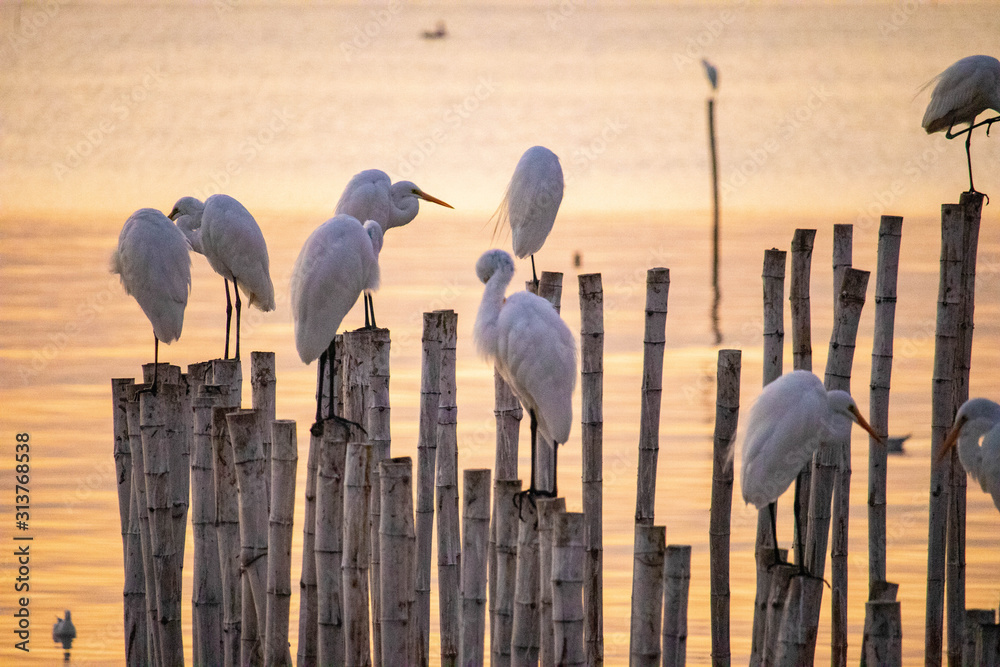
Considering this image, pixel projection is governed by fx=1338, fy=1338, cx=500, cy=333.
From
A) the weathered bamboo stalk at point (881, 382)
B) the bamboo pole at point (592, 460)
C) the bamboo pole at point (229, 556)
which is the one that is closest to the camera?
the bamboo pole at point (229, 556)

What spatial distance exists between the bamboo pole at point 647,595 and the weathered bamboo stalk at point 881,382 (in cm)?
134

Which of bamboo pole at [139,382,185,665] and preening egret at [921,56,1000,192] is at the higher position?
preening egret at [921,56,1000,192]

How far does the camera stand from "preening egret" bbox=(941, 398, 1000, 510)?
481cm

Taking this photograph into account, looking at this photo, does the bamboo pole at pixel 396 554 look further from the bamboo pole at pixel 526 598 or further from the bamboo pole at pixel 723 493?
the bamboo pole at pixel 723 493

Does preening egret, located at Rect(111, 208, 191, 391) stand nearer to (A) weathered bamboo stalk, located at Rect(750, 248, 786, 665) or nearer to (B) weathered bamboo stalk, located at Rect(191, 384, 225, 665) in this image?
(B) weathered bamboo stalk, located at Rect(191, 384, 225, 665)

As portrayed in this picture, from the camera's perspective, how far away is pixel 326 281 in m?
5.32

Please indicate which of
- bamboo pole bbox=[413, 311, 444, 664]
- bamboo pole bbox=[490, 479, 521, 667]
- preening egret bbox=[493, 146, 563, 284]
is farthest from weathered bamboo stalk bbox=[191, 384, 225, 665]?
preening egret bbox=[493, 146, 563, 284]

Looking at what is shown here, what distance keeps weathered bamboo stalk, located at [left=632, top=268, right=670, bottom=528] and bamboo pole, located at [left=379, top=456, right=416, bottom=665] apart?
51.1 inches

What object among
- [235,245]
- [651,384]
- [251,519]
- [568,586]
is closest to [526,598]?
[568,586]

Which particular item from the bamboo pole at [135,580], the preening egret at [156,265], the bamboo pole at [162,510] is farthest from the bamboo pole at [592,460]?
the preening egret at [156,265]

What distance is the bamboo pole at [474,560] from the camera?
4.54m

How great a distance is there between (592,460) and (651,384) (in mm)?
403

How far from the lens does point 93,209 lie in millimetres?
23188

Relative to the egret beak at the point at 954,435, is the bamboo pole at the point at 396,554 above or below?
below
